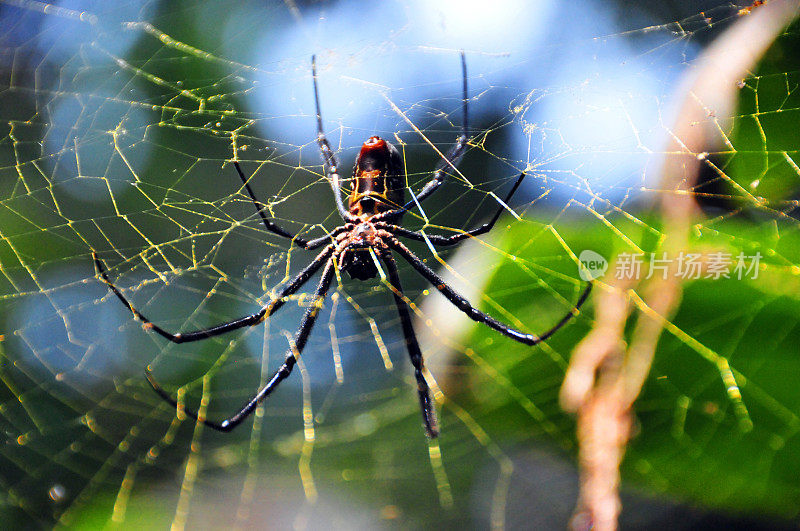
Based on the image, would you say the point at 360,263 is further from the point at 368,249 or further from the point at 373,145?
the point at 373,145

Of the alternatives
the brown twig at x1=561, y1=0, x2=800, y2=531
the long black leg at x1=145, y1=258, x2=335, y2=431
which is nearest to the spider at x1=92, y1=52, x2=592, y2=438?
the long black leg at x1=145, y1=258, x2=335, y2=431

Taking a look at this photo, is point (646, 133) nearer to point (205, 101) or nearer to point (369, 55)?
point (369, 55)

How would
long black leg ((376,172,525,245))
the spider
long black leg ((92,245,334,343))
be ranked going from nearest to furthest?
long black leg ((376,172,525,245)) → the spider → long black leg ((92,245,334,343))

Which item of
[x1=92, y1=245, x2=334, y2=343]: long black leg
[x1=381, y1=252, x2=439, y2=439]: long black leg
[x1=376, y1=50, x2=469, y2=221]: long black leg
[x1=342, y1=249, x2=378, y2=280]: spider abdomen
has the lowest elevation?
[x1=381, y1=252, x2=439, y2=439]: long black leg

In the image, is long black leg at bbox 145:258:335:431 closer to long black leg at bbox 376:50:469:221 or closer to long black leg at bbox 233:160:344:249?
long black leg at bbox 233:160:344:249

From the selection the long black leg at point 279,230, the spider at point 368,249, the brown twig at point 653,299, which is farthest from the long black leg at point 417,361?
the brown twig at point 653,299

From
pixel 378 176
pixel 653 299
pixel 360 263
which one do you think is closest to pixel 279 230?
pixel 360 263

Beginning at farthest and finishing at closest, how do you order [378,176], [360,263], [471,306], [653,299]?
[360,263]
[471,306]
[378,176]
[653,299]
